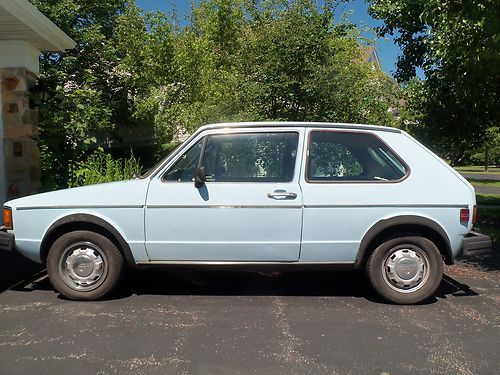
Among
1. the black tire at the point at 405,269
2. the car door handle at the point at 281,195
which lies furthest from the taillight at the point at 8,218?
the black tire at the point at 405,269

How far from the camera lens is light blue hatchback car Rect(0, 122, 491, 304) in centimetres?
478

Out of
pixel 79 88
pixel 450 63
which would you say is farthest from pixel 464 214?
pixel 79 88

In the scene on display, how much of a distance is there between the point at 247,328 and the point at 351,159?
2.05 meters

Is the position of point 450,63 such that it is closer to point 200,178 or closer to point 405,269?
point 405,269

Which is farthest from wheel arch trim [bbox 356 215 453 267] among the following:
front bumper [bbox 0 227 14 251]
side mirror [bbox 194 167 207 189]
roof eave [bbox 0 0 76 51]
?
roof eave [bbox 0 0 76 51]

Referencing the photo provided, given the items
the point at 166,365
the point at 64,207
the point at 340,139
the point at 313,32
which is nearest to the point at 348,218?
the point at 340,139

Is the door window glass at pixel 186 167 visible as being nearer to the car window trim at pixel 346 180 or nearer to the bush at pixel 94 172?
the car window trim at pixel 346 180

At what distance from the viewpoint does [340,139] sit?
5.11 metres

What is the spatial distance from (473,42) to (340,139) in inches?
96.9

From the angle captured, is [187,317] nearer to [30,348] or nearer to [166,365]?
[166,365]

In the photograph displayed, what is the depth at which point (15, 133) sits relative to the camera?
27.2ft

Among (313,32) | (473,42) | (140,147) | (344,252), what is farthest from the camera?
(140,147)

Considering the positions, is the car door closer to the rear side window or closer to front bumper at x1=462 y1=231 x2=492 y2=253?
the rear side window

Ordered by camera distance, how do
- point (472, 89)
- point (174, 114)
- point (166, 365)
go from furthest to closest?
point (174, 114) < point (472, 89) < point (166, 365)
